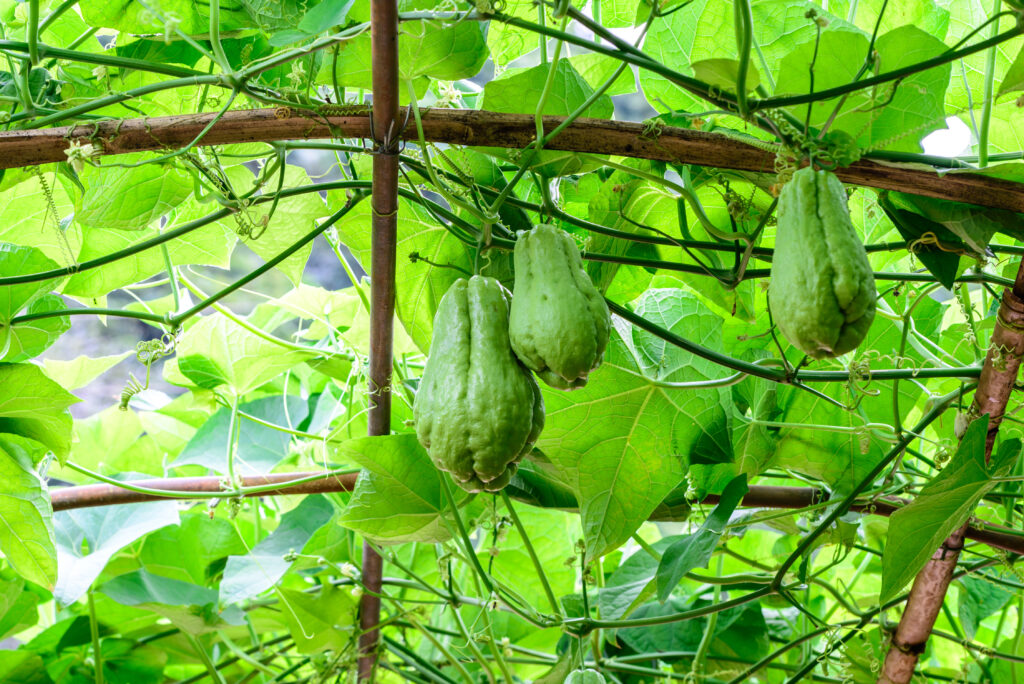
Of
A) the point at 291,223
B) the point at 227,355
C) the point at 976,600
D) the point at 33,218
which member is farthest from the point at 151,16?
the point at 976,600

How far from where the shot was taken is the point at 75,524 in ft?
3.76

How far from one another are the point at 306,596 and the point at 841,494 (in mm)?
636

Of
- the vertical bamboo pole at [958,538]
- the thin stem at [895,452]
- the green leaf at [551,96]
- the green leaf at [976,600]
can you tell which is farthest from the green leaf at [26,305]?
the green leaf at [976,600]

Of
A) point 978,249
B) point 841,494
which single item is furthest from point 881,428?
point 978,249

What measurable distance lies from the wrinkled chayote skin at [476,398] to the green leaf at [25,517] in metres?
0.55

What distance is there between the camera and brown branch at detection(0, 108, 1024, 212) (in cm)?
61

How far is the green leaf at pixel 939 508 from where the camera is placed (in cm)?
71

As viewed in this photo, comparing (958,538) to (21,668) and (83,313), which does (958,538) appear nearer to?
(83,313)

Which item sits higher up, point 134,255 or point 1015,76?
point 1015,76

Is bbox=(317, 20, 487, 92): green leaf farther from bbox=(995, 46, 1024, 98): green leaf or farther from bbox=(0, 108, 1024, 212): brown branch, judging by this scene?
bbox=(995, 46, 1024, 98): green leaf

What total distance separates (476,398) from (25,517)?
614 millimetres

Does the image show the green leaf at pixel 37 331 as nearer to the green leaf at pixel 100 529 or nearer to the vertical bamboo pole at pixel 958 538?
the green leaf at pixel 100 529

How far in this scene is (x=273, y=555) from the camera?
1.10m

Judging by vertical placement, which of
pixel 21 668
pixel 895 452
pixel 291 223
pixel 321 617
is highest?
pixel 291 223
